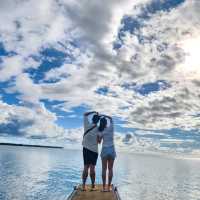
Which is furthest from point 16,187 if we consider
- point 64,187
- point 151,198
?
point 151,198

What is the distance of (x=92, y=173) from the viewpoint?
14.3 meters

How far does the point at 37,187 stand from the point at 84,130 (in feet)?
124

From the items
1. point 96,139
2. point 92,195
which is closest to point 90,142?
point 96,139

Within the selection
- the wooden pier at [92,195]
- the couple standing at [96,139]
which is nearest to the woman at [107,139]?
the couple standing at [96,139]

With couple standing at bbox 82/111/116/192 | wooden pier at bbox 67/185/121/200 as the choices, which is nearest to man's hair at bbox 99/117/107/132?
couple standing at bbox 82/111/116/192

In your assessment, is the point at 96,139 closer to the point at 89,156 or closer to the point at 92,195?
the point at 89,156

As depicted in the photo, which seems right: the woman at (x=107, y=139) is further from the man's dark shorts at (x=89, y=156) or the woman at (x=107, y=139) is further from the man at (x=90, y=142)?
the man's dark shorts at (x=89, y=156)

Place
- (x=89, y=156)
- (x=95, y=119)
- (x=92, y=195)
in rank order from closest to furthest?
(x=92, y=195), (x=89, y=156), (x=95, y=119)

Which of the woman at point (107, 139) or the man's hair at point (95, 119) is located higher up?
the man's hair at point (95, 119)

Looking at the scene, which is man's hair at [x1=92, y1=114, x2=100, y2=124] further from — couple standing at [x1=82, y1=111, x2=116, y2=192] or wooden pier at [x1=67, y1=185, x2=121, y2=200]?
wooden pier at [x1=67, y1=185, x2=121, y2=200]

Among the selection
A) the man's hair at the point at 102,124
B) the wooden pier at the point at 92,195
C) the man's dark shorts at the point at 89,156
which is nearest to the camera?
the wooden pier at the point at 92,195

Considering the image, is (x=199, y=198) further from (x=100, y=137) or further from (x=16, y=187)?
(x=100, y=137)

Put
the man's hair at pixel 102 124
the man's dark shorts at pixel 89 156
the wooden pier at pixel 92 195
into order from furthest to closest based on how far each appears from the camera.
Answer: the man's hair at pixel 102 124 → the man's dark shorts at pixel 89 156 → the wooden pier at pixel 92 195

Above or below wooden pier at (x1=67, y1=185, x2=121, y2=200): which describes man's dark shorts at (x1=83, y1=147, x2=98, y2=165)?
above
